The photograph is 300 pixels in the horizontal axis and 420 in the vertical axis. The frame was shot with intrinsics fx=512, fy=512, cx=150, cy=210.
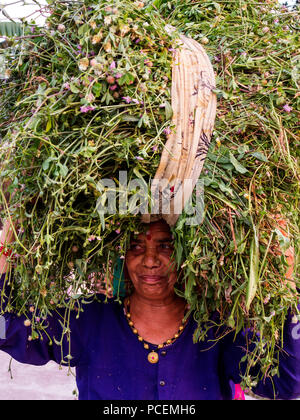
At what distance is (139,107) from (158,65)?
5.5 inches

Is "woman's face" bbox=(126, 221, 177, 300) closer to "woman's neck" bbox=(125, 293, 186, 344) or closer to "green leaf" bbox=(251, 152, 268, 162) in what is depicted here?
"woman's neck" bbox=(125, 293, 186, 344)

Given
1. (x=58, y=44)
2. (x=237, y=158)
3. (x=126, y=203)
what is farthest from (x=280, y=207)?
(x=58, y=44)

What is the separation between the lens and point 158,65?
141 cm

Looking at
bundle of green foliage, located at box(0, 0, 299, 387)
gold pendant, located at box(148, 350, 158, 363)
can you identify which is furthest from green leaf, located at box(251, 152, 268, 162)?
gold pendant, located at box(148, 350, 158, 363)

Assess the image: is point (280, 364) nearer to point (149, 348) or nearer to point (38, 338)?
point (149, 348)

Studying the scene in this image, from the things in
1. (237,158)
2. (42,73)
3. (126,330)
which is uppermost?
(42,73)

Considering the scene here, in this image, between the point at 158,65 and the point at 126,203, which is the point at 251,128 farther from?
the point at 126,203

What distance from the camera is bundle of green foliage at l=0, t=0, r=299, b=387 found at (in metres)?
1.33

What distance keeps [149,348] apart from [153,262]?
0.36 m

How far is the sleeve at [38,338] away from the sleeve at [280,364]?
0.55 m

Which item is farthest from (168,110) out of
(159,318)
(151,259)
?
(159,318)

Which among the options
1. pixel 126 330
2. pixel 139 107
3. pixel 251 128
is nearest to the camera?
pixel 139 107

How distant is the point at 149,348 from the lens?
1886 mm

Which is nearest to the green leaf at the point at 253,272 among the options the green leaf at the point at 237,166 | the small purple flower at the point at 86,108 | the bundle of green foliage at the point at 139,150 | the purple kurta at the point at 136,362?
the bundle of green foliage at the point at 139,150
